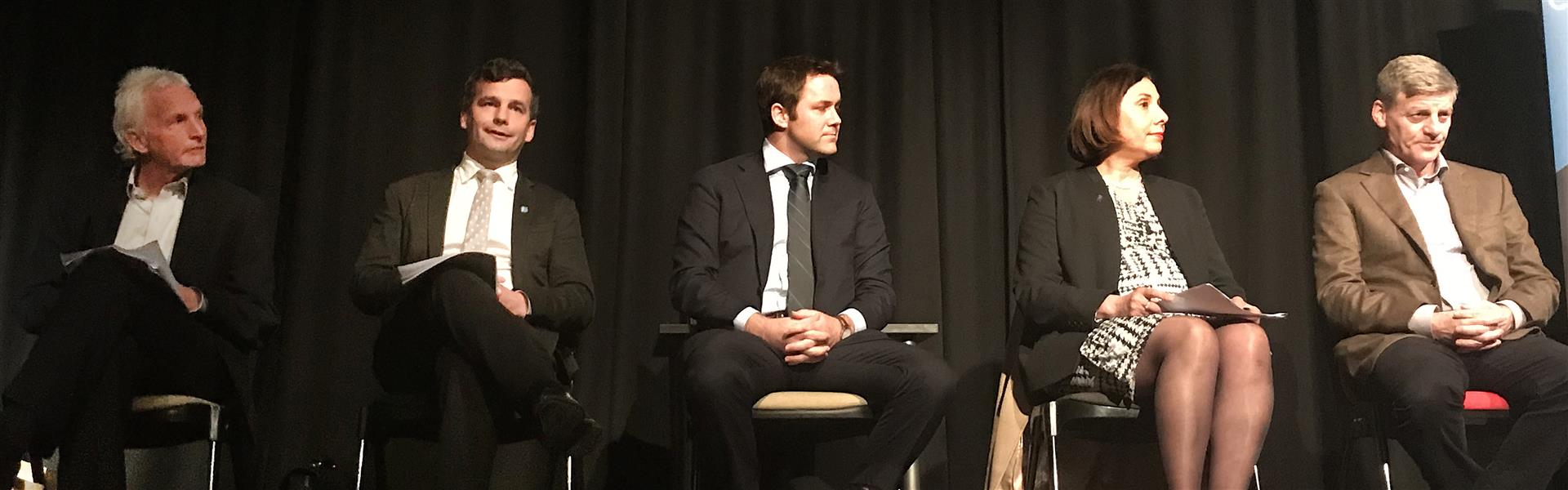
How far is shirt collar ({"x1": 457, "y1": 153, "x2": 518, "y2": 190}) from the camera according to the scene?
3824mm

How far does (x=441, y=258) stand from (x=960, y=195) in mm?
1630

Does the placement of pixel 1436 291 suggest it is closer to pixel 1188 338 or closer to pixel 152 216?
pixel 1188 338

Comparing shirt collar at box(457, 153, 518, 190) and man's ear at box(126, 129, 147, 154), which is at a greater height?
man's ear at box(126, 129, 147, 154)

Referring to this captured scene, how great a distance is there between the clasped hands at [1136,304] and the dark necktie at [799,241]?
74 cm

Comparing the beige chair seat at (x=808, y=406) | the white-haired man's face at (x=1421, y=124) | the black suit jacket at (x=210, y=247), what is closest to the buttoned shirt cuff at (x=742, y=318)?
the beige chair seat at (x=808, y=406)

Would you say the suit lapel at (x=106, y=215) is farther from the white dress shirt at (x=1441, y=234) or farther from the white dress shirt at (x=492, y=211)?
the white dress shirt at (x=1441, y=234)

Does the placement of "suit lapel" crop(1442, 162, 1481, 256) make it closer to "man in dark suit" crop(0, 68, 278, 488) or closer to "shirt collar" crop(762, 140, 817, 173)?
"shirt collar" crop(762, 140, 817, 173)

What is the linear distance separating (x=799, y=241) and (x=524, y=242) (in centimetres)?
73

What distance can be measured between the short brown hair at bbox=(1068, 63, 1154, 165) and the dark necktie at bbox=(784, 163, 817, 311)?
75cm

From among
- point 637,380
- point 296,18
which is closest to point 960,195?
point 637,380

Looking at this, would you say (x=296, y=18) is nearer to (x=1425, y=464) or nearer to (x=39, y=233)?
(x=39, y=233)

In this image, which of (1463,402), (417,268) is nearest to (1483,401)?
(1463,402)

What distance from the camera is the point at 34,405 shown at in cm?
300

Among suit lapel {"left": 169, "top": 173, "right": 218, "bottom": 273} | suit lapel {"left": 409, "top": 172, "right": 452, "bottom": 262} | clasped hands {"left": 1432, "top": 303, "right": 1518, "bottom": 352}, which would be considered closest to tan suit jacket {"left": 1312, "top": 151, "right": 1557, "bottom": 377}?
clasped hands {"left": 1432, "top": 303, "right": 1518, "bottom": 352}
